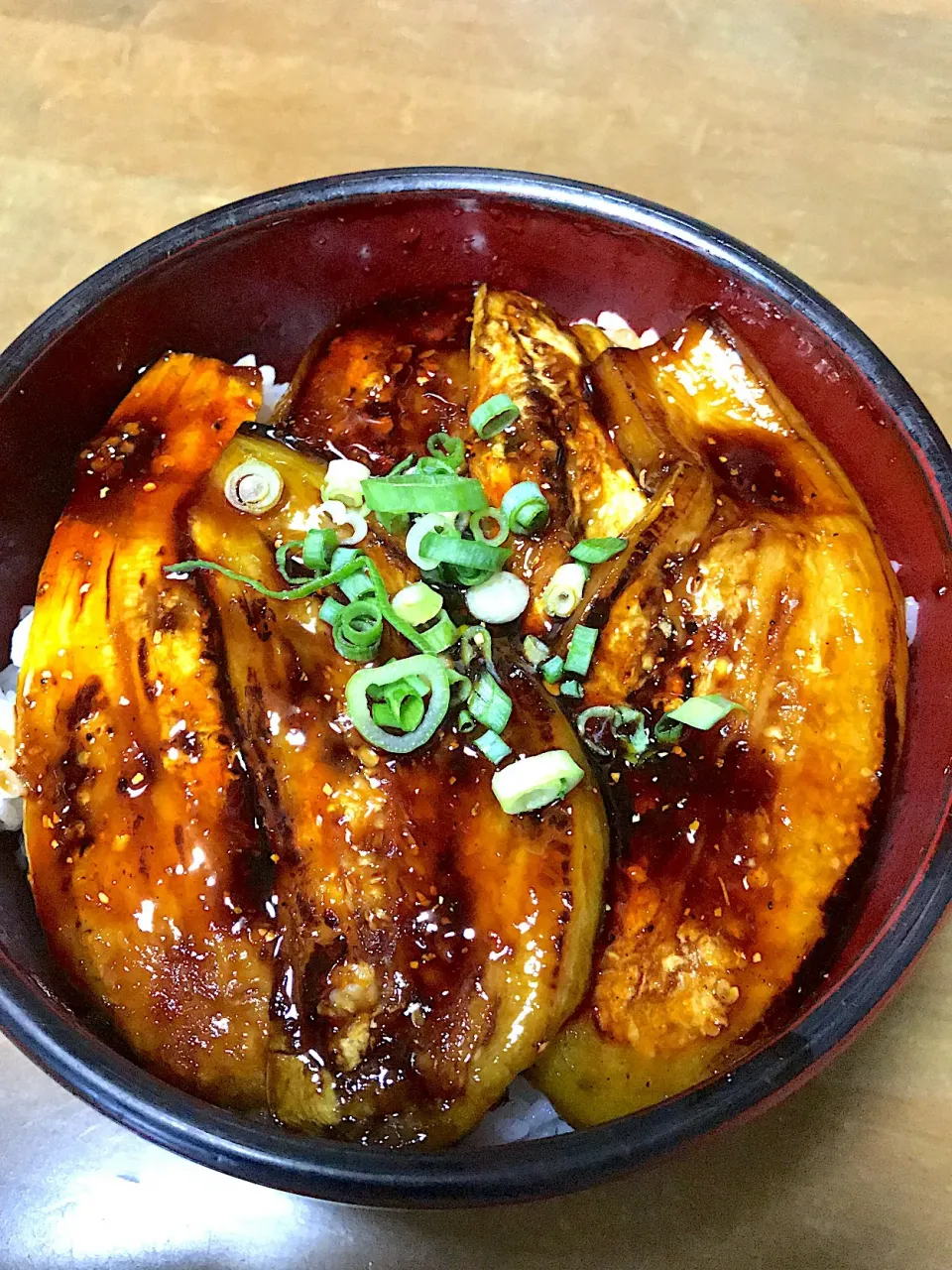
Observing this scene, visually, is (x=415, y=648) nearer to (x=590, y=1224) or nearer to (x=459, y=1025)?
(x=459, y=1025)

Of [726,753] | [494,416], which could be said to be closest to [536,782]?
[726,753]

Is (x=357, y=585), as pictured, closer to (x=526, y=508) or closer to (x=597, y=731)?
(x=526, y=508)

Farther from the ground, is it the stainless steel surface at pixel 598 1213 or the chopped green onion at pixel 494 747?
the chopped green onion at pixel 494 747

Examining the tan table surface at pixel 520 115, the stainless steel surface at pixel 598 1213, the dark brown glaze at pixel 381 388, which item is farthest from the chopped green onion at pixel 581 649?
the tan table surface at pixel 520 115

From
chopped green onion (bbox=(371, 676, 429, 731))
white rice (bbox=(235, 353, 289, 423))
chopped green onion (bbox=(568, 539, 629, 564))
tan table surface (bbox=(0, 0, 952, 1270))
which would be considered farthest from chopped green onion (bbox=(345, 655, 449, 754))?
tan table surface (bbox=(0, 0, 952, 1270))

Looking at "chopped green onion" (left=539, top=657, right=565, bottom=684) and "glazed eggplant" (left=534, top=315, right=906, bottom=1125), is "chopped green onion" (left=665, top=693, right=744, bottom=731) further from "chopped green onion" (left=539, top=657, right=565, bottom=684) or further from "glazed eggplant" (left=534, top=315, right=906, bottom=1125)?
"chopped green onion" (left=539, top=657, right=565, bottom=684)

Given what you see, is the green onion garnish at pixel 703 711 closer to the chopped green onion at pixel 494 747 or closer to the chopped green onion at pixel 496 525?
the chopped green onion at pixel 494 747
